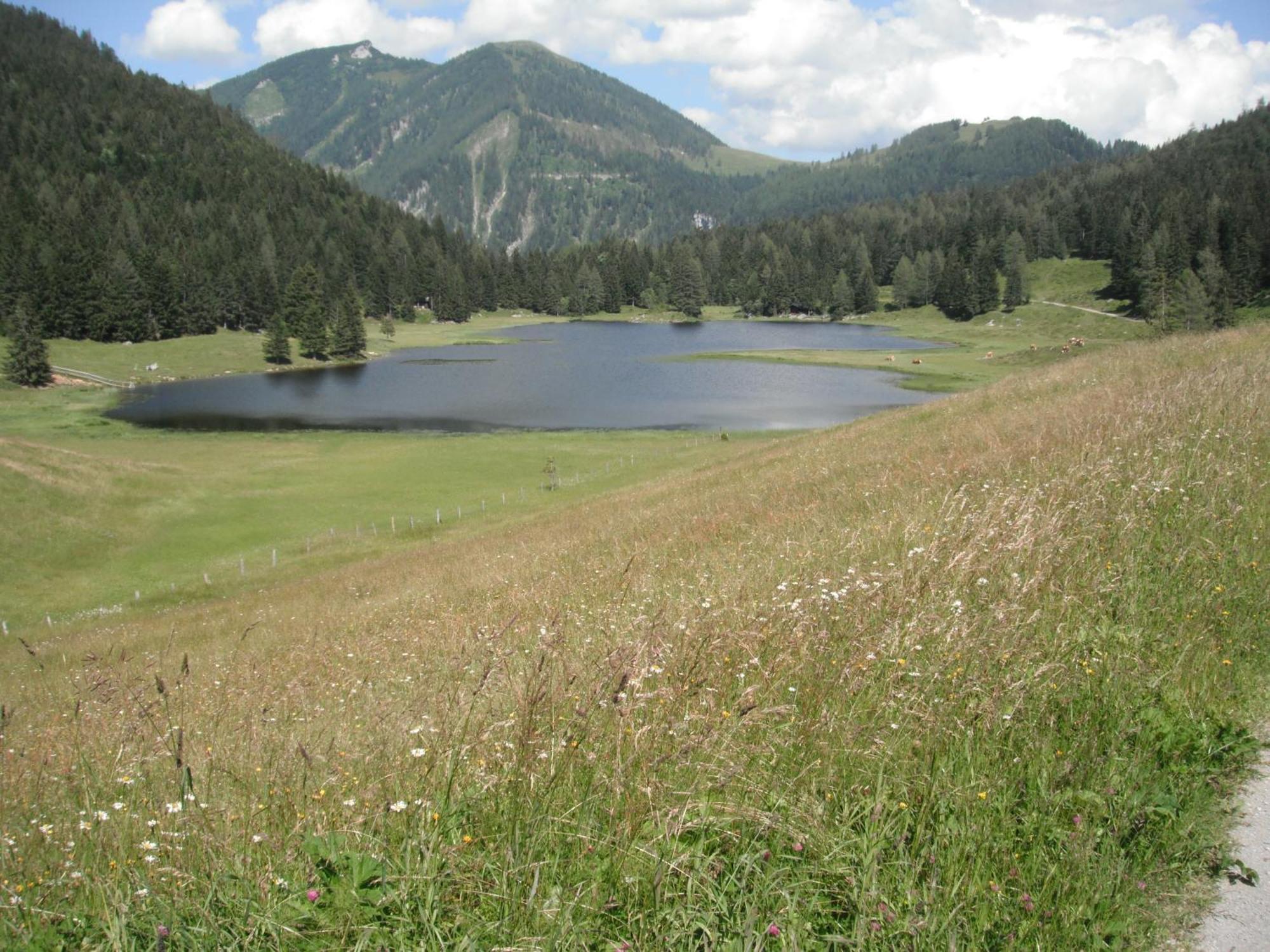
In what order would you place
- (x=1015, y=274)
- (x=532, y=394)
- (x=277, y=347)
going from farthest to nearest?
(x=1015, y=274) → (x=277, y=347) → (x=532, y=394)

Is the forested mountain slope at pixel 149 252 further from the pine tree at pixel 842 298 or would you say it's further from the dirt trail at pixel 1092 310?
the dirt trail at pixel 1092 310

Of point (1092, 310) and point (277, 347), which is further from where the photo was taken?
point (1092, 310)

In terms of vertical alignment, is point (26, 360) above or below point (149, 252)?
below

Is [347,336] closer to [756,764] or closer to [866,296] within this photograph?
[866,296]

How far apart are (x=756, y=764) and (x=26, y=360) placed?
114m

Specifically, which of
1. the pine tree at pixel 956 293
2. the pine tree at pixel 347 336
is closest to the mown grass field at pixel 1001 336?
the pine tree at pixel 956 293

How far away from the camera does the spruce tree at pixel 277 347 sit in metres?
119

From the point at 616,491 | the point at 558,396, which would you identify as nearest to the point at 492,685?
the point at 616,491

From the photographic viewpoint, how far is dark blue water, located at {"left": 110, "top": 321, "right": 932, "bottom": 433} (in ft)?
239

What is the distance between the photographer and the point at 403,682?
7746 mm

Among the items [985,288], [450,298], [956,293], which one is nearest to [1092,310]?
[985,288]

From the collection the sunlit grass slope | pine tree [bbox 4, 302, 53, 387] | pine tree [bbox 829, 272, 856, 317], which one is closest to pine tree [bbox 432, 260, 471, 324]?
pine tree [bbox 829, 272, 856, 317]

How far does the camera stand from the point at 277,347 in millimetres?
118812

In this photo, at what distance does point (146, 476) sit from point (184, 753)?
46.7 meters
